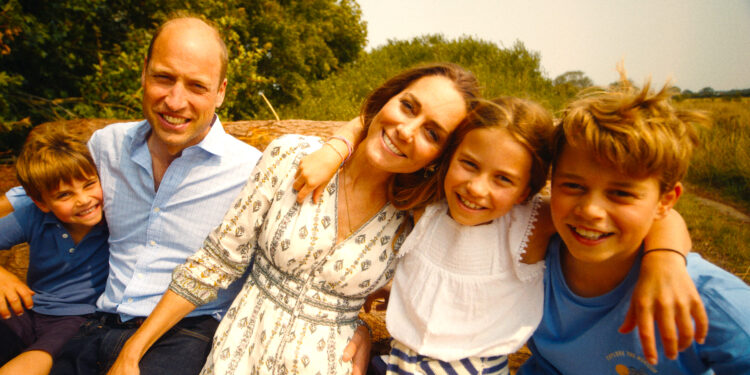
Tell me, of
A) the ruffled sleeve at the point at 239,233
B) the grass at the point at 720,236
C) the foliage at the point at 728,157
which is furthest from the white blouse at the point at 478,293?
the foliage at the point at 728,157

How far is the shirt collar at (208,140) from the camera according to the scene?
6.40 feet

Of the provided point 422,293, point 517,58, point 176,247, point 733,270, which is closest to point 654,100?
point 422,293

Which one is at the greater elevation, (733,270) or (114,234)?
(114,234)

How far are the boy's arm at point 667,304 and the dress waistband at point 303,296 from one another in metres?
1.04

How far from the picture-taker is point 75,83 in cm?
538

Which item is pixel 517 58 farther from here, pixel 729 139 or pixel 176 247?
pixel 176 247

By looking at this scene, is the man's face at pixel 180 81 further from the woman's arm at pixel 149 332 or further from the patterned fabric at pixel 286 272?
the woman's arm at pixel 149 332

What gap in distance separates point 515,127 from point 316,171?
0.77 m

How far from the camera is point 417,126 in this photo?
1.49 metres

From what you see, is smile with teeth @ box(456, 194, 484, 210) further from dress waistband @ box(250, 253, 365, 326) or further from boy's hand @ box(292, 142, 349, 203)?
dress waistband @ box(250, 253, 365, 326)

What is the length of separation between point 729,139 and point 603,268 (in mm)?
6149

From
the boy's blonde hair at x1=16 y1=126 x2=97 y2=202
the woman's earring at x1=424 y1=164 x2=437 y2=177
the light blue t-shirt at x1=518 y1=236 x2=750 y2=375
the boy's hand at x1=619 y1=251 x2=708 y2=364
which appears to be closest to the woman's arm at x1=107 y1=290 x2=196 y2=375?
the boy's blonde hair at x1=16 y1=126 x2=97 y2=202

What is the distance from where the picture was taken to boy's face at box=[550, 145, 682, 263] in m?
1.21

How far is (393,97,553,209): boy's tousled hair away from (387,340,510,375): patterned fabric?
0.63 meters
